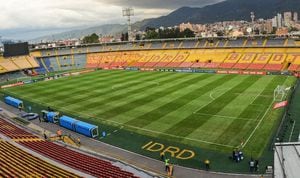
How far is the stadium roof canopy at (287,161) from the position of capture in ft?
45.9

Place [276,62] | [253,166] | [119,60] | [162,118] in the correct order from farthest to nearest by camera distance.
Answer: [119,60] < [276,62] < [162,118] < [253,166]

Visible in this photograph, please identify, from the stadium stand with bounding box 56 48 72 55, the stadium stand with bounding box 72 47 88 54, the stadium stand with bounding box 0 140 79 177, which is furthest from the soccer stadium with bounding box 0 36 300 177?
the stadium stand with bounding box 72 47 88 54

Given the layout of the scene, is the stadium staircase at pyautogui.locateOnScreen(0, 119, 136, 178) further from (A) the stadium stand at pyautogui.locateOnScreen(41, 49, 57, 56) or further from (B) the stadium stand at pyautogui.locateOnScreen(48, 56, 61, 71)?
(A) the stadium stand at pyautogui.locateOnScreen(41, 49, 57, 56)

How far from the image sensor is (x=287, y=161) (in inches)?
582

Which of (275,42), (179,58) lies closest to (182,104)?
(179,58)

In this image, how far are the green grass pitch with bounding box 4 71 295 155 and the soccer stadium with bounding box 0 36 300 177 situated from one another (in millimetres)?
140

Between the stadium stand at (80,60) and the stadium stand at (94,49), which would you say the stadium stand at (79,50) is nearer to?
the stadium stand at (94,49)

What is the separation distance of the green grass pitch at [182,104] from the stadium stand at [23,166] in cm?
1443

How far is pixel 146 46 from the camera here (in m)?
117

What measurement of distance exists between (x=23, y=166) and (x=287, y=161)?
19893 mm

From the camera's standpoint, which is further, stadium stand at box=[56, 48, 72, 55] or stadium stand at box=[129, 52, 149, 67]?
stadium stand at box=[56, 48, 72, 55]

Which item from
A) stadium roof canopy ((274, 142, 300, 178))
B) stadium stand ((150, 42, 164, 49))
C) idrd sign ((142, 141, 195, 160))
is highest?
stadium stand ((150, 42, 164, 49))

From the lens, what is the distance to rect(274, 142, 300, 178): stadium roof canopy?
14.0 meters

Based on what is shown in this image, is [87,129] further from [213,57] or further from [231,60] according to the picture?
[213,57]
